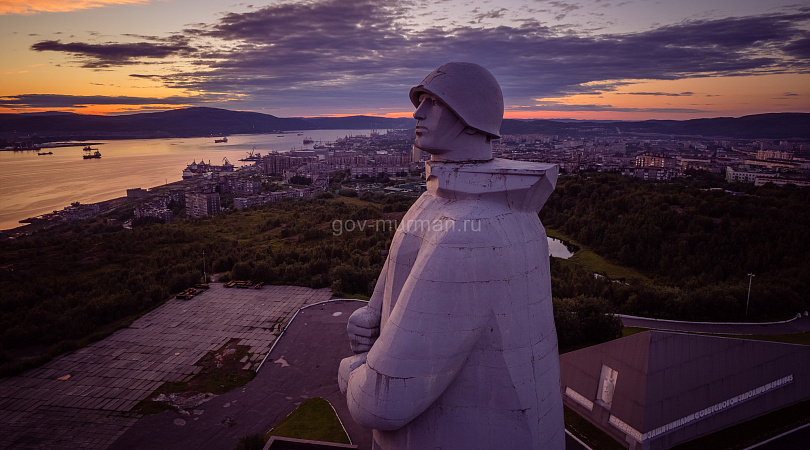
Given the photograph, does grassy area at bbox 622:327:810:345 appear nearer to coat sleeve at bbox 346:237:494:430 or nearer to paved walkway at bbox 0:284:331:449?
paved walkway at bbox 0:284:331:449

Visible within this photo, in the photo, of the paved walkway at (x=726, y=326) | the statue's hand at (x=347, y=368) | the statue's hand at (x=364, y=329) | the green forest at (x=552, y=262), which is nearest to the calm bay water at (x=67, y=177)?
the green forest at (x=552, y=262)

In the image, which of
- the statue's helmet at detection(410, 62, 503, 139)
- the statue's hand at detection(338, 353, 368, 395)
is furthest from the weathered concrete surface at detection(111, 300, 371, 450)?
the statue's helmet at detection(410, 62, 503, 139)

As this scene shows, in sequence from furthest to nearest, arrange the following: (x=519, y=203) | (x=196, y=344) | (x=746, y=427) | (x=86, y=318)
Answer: (x=86, y=318), (x=196, y=344), (x=746, y=427), (x=519, y=203)

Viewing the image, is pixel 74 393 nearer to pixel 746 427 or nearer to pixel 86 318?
pixel 86 318

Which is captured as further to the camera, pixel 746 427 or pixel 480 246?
pixel 746 427

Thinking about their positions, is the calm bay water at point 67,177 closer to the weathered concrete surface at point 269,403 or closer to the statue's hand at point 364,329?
the weathered concrete surface at point 269,403

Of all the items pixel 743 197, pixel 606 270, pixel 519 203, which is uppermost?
pixel 519 203

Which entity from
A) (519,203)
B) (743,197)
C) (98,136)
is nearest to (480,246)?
(519,203)
